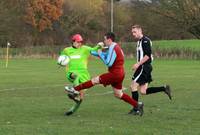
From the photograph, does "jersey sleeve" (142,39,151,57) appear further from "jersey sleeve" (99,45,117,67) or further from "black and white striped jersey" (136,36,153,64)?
"jersey sleeve" (99,45,117,67)

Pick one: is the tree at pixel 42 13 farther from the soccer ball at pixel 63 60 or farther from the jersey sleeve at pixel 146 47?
the jersey sleeve at pixel 146 47

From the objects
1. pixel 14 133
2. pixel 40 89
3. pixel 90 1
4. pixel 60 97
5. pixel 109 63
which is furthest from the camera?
pixel 90 1

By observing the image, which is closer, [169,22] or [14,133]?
[14,133]

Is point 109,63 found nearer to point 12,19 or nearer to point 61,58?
point 61,58

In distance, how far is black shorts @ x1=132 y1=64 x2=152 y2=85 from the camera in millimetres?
13805

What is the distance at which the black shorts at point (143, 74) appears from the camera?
13805 millimetres

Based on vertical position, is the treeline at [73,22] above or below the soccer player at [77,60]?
below

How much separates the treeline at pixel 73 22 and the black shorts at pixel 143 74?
62.4m

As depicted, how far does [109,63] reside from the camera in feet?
42.1

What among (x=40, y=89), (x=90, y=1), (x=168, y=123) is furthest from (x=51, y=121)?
(x=90, y=1)

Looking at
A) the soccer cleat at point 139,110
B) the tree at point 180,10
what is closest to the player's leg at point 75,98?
the soccer cleat at point 139,110

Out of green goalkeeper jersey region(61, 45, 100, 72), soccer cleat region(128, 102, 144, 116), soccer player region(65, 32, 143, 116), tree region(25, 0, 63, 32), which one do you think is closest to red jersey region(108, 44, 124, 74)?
soccer player region(65, 32, 143, 116)

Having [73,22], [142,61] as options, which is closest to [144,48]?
[142,61]

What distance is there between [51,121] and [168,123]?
2.48m
